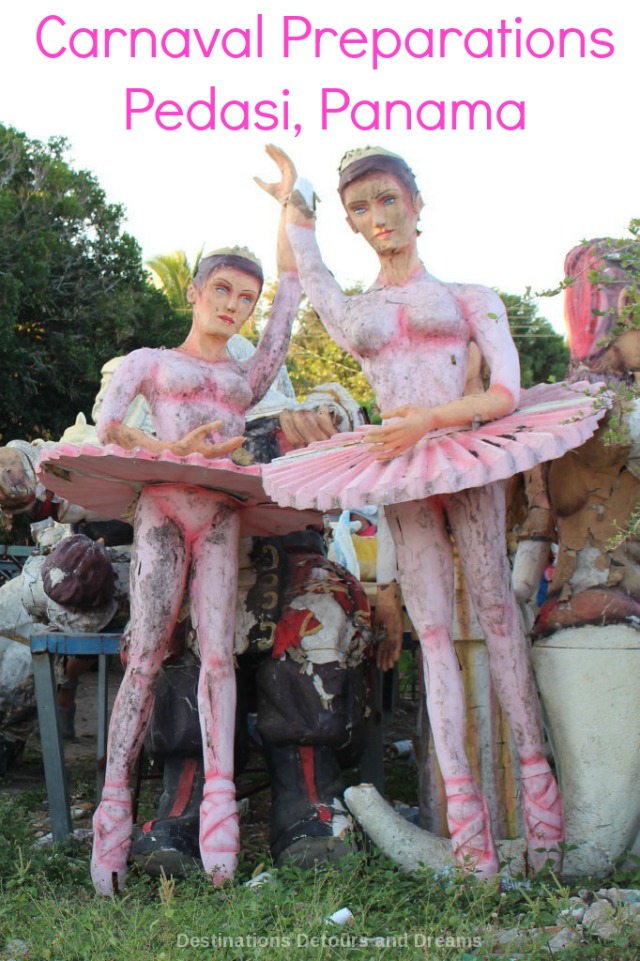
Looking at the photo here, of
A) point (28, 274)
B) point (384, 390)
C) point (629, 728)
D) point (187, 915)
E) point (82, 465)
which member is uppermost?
point (28, 274)

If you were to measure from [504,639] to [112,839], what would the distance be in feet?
4.31

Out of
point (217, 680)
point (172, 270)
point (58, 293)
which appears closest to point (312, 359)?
point (58, 293)

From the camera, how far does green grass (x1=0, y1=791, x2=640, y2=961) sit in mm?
2475

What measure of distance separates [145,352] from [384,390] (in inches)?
33.0

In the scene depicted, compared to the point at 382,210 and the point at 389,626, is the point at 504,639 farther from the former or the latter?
the point at 382,210

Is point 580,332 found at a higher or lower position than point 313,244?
lower

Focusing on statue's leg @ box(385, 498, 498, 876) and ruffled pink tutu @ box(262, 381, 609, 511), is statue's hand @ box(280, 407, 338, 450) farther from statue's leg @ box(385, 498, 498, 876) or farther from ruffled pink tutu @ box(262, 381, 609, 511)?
statue's leg @ box(385, 498, 498, 876)

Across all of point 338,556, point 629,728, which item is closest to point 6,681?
point 338,556

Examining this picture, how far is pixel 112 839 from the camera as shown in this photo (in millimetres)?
3230

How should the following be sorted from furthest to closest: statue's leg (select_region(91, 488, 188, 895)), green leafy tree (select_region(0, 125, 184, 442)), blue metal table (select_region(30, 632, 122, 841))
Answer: green leafy tree (select_region(0, 125, 184, 442)) → blue metal table (select_region(30, 632, 122, 841)) → statue's leg (select_region(91, 488, 188, 895))

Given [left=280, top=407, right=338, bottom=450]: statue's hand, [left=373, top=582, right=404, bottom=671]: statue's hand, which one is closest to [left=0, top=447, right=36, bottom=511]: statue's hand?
[left=280, top=407, right=338, bottom=450]: statue's hand

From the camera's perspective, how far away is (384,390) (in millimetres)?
3266

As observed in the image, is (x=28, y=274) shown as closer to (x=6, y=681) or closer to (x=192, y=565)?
(x=6, y=681)

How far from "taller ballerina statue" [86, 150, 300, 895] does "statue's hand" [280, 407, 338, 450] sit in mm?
162
